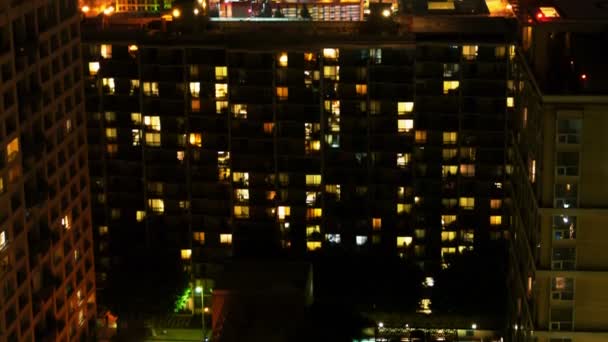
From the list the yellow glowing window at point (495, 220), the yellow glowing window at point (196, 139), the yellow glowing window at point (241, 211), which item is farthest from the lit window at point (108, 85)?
the yellow glowing window at point (495, 220)

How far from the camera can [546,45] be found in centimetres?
5216

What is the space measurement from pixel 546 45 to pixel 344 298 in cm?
4888

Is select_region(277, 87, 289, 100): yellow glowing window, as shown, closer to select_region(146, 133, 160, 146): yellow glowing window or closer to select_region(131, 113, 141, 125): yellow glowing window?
select_region(146, 133, 160, 146): yellow glowing window

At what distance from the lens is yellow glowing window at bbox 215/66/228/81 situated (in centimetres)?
10100

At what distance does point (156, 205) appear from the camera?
104500 mm

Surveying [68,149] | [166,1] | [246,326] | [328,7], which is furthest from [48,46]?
[166,1]

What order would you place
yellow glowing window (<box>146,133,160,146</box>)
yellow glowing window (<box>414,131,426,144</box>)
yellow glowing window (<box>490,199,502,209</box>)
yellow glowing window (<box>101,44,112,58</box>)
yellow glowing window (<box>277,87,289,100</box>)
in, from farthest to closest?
yellow glowing window (<box>146,133,160,146</box>)
yellow glowing window (<box>101,44,112,58</box>)
yellow glowing window (<box>490,199,502,209</box>)
yellow glowing window (<box>414,131,426,144</box>)
yellow glowing window (<box>277,87,289,100</box>)

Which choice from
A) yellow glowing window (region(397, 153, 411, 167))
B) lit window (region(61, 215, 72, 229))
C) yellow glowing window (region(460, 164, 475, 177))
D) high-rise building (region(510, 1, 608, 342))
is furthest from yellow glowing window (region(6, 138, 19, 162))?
yellow glowing window (region(460, 164, 475, 177))

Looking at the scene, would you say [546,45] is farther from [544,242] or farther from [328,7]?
[328,7]

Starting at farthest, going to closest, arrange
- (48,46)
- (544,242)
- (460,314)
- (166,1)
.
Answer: (166,1)
(460,314)
(48,46)
(544,242)

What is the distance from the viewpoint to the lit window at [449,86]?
3944 inches

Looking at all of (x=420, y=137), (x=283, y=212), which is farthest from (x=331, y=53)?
(x=283, y=212)

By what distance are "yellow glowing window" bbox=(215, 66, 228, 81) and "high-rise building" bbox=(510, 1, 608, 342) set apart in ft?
166

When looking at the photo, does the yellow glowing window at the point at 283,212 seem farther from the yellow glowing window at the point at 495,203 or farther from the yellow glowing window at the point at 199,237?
the yellow glowing window at the point at 495,203
